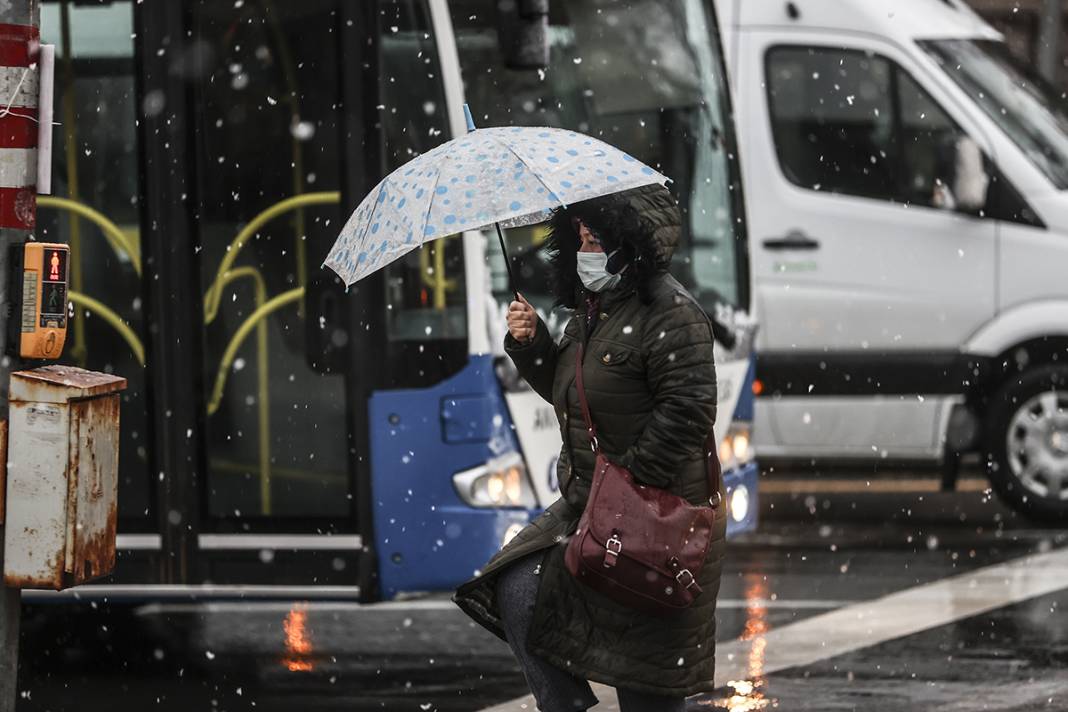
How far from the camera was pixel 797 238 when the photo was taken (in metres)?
11.5

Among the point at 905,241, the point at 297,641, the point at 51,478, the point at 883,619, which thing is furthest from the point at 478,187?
the point at 905,241

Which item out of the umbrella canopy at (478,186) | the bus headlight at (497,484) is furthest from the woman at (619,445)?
the bus headlight at (497,484)

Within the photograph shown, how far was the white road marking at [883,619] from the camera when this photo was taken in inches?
304

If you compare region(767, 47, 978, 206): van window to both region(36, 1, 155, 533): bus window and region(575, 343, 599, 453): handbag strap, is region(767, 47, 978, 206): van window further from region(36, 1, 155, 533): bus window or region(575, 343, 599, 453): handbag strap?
region(575, 343, 599, 453): handbag strap

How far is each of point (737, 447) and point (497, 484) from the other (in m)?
1.49

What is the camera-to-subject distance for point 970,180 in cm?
1122

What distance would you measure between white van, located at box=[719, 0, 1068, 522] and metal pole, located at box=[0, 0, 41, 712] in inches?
Result: 216

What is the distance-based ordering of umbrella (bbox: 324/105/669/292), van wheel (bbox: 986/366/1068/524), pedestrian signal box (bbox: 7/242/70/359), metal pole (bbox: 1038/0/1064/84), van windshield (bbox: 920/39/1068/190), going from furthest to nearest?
1. metal pole (bbox: 1038/0/1064/84)
2. van windshield (bbox: 920/39/1068/190)
3. van wheel (bbox: 986/366/1068/524)
4. pedestrian signal box (bbox: 7/242/70/359)
5. umbrella (bbox: 324/105/669/292)

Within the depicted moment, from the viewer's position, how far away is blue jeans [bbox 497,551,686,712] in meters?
5.21

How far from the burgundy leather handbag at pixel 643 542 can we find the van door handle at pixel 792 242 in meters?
6.56

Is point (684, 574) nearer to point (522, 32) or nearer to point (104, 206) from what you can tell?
point (522, 32)

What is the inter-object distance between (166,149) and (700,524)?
11.5 feet

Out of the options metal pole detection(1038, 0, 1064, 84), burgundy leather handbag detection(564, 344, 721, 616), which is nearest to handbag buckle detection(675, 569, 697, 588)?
burgundy leather handbag detection(564, 344, 721, 616)

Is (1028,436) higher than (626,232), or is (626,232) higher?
(626,232)
